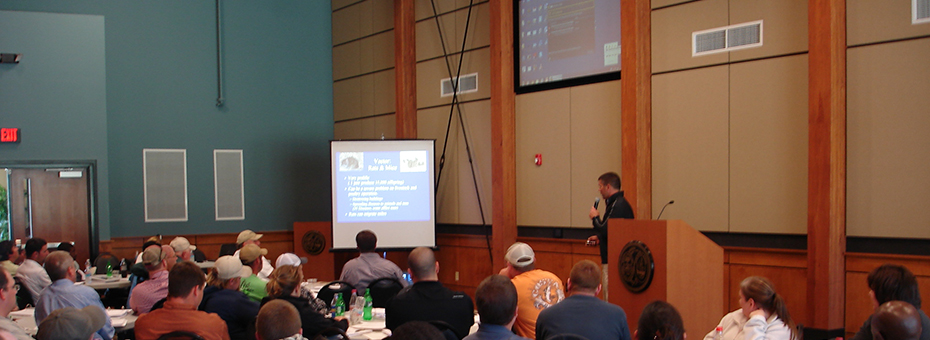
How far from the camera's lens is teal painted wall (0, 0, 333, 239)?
29.7 feet

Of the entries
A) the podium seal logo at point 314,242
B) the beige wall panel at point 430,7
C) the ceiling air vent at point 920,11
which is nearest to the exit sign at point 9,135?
the podium seal logo at point 314,242

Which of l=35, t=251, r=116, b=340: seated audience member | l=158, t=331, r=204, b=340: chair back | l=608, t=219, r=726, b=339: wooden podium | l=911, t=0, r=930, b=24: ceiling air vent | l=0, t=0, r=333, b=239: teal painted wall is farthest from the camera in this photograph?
l=0, t=0, r=333, b=239: teal painted wall

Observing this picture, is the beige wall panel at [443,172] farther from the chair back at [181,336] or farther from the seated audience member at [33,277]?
the chair back at [181,336]

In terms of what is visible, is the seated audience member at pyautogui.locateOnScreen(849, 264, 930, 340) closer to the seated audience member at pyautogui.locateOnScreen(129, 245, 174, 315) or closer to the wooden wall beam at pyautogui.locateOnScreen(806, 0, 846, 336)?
the wooden wall beam at pyautogui.locateOnScreen(806, 0, 846, 336)

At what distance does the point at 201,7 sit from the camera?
9672 millimetres

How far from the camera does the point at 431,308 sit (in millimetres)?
3391

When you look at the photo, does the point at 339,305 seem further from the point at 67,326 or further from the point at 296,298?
the point at 67,326

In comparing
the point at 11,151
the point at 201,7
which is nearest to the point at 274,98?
the point at 201,7

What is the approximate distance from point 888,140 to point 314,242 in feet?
23.8

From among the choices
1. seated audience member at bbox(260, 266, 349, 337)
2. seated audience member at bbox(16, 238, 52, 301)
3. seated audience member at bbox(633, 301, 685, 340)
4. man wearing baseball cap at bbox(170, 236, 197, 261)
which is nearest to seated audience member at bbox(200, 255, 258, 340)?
seated audience member at bbox(260, 266, 349, 337)

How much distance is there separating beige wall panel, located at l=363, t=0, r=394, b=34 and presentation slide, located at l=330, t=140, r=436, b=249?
215cm

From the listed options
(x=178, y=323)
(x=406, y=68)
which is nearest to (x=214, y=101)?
(x=406, y=68)

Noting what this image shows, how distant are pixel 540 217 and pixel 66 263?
497cm

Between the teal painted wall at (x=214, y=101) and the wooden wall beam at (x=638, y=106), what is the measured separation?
5.61 metres
